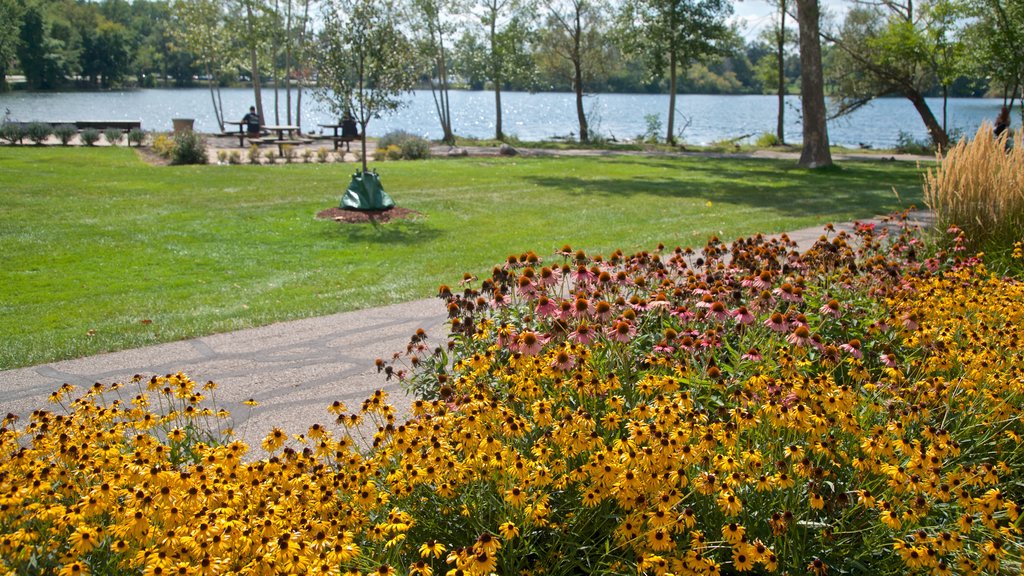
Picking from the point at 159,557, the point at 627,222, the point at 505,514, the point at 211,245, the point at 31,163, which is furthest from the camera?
the point at 31,163

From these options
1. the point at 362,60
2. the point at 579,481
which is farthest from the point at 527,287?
the point at 362,60

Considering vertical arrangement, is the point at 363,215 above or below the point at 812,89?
below

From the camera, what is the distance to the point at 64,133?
76.5 ft

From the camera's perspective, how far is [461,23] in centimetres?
3238

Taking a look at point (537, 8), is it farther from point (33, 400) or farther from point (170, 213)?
point (33, 400)

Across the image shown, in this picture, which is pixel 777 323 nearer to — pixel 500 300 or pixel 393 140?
pixel 500 300

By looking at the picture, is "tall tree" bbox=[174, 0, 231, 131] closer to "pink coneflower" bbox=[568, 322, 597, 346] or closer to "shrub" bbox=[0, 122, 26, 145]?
"shrub" bbox=[0, 122, 26, 145]

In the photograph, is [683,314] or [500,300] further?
[500,300]

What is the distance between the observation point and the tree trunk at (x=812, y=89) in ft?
63.5

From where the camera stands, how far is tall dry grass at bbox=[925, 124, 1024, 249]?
7.05 metres

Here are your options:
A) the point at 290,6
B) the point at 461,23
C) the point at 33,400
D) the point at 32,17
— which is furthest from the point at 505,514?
the point at 32,17

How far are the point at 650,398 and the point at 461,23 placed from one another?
31.0 meters

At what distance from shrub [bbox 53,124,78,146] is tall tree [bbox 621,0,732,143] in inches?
779

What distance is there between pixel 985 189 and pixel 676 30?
80.8 ft
